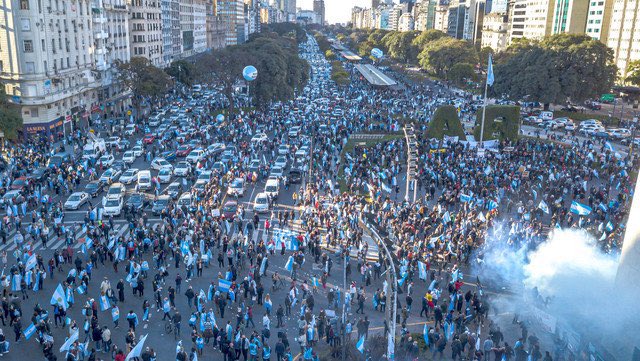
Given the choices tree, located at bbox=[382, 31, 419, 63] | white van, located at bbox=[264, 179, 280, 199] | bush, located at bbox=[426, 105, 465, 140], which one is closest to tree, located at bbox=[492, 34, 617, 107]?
bush, located at bbox=[426, 105, 465, 140]

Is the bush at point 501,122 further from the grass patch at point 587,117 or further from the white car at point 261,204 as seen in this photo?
the white car at point 261,204

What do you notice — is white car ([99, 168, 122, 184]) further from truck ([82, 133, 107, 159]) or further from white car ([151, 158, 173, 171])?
truck ([82, 133, 107, 159])

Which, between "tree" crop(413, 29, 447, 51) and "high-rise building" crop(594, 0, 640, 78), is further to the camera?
"tree" crop(413, 29, 447, 51)

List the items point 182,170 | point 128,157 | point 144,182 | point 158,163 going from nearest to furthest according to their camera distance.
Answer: point 144,182 → point 182,170 → point 158,163 → point 128,157

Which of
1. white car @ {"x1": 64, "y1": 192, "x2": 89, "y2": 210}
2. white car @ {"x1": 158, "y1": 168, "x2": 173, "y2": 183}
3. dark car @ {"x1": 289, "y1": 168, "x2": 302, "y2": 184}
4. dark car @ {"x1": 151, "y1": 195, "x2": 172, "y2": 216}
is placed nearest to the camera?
dark car @ {"x1": 151, "y1": 195, "x2": 172, "y2": 216}

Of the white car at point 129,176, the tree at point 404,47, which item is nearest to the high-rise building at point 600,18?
the tree at point 404,47

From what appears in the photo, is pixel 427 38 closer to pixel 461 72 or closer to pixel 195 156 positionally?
pixel 461 72

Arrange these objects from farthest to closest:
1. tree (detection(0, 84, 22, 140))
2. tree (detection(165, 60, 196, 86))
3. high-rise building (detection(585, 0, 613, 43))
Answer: high-rise building (detection(585, 0, 613, 43)) < tree (detection(165, 60, 196, 86)) < tree (detection(0, 84, 22, 140))

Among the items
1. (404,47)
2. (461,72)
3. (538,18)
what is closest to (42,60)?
(461,72)

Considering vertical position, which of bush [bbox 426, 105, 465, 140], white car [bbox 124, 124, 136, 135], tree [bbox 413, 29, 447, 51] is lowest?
white car [bbox 124, 124, 136, 135]
